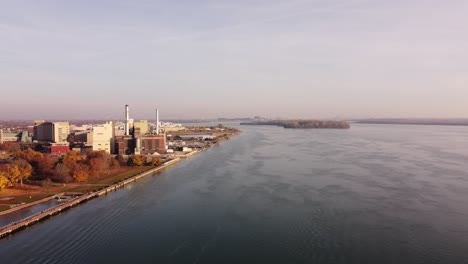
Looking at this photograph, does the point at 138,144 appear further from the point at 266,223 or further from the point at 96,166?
the point at 266,223

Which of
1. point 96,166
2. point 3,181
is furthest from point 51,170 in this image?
point 3,181

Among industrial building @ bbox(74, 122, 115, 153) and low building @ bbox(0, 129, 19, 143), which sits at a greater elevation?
industrial building @ bbox(74, 122, 115, 153)

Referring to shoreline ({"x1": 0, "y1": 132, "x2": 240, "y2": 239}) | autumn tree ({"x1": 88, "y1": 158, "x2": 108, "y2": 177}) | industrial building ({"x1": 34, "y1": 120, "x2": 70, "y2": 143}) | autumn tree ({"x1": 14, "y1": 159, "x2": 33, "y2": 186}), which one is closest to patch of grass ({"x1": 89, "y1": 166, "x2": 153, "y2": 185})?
shoreline ({"x1": 0, "y1": 132, "x2": 240, "y2": 239})

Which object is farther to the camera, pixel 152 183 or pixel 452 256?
pixel 152 183

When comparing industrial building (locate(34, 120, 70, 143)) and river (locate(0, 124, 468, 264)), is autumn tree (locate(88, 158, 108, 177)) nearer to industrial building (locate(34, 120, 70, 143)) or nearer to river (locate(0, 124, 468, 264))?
river (locate(0, 124, 468, 264))

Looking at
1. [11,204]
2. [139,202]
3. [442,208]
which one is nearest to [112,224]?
[139,202]

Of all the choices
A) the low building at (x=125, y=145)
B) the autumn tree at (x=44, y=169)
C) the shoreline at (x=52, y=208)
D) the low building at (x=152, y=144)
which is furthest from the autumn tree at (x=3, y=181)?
the low building at (x=152, y=144)

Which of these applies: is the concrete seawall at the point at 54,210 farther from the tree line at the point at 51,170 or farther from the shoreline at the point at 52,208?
the tree line at the point at 51,170

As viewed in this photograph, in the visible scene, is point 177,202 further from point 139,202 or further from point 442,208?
point 442,208
